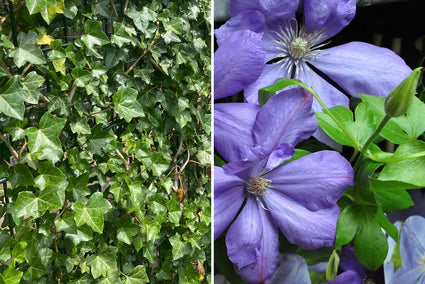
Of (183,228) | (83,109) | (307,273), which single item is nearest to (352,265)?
(307,273)

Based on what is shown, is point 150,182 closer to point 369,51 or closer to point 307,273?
point 307,273

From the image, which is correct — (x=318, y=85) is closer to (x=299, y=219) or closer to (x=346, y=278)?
(x=299, y=219)

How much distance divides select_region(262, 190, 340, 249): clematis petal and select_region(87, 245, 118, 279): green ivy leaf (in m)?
0.71

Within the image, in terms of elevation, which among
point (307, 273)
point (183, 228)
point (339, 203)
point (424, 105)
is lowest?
point (183, 228)

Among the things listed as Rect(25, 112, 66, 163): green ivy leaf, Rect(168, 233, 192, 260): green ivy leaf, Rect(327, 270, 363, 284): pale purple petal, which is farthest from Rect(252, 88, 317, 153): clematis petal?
Rect(168, 233, 192, 260): green ivy leaf

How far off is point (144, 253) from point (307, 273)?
77 cm

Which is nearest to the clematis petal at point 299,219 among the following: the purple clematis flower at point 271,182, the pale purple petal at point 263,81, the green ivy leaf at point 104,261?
the purple clematis flower at point 271,182

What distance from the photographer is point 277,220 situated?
652 mm

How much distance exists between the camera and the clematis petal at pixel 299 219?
2.10 feet

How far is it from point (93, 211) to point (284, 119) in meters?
0.64

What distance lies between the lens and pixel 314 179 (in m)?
0.63

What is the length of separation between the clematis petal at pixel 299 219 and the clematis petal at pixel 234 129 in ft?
0.24

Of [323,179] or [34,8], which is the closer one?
Answer: [323,179]

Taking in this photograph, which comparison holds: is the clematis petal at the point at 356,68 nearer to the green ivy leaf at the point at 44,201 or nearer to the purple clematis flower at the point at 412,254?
the purple clematis flower at the point at 412,254
